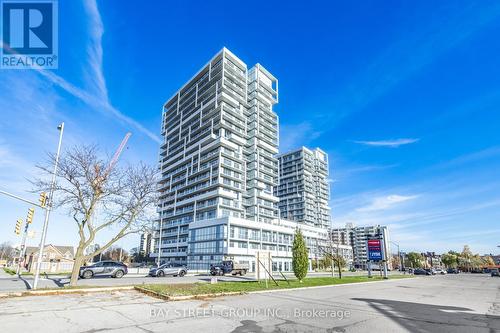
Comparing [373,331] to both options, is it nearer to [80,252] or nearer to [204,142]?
[80,252]

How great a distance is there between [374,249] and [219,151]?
48.4m

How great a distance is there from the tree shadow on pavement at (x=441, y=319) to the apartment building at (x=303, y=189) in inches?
4467

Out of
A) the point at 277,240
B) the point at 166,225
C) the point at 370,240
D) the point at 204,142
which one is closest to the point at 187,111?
the point at 204,142

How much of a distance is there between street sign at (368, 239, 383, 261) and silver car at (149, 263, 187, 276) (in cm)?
2574

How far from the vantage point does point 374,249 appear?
40.6 m

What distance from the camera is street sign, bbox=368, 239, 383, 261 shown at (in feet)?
131

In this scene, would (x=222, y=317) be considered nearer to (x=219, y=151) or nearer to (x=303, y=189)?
(x=219, y=151)

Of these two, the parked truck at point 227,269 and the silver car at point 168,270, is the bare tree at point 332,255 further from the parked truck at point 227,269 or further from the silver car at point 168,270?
the silver car at point 168,270

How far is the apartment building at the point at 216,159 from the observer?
7588cm

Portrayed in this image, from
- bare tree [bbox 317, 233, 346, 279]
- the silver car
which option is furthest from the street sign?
the silver car

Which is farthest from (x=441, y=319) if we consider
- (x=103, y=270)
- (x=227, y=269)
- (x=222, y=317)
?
(x=227, y=269)

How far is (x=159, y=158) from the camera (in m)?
107

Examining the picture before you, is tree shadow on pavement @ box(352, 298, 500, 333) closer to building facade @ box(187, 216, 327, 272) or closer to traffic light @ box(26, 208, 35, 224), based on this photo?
traffic light @ box(26, 208, 35, 224)

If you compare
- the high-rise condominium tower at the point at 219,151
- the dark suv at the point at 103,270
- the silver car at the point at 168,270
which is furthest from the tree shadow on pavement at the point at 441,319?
the high-rise condominium tower at the point at 219,151
